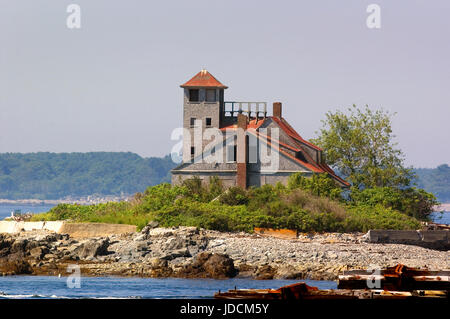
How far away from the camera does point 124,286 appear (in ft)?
105


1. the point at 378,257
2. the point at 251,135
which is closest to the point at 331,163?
the point at 251,135

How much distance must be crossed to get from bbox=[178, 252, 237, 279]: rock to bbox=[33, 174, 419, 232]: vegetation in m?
7.80

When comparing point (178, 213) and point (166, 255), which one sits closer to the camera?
point (166, 255)

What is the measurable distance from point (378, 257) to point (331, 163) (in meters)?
22.6

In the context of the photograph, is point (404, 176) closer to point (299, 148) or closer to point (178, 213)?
point (299, 148)

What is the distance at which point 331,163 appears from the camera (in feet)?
197

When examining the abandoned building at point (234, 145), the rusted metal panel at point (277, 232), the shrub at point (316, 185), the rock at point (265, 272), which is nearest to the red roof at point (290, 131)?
the abandoned building at point (234, 145)

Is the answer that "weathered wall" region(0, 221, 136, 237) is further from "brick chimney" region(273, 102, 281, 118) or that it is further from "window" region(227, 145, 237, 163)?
"brick chimney" region(273, 102, 281, 118)

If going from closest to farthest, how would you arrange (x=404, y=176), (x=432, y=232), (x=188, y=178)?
1. (x=432, y=232)
2. (x=188, y=178)
3. (x=404, y=176)

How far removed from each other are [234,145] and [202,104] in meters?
6.38

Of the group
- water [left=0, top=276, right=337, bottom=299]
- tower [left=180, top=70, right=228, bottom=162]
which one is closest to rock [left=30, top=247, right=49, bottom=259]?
water [left=0, top=276, right=337, bottom=299]

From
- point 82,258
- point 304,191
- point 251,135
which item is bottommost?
point 82,258

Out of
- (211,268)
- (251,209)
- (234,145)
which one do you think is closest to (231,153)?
(234,145)

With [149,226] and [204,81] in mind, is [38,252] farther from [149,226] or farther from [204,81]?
[204,81]
